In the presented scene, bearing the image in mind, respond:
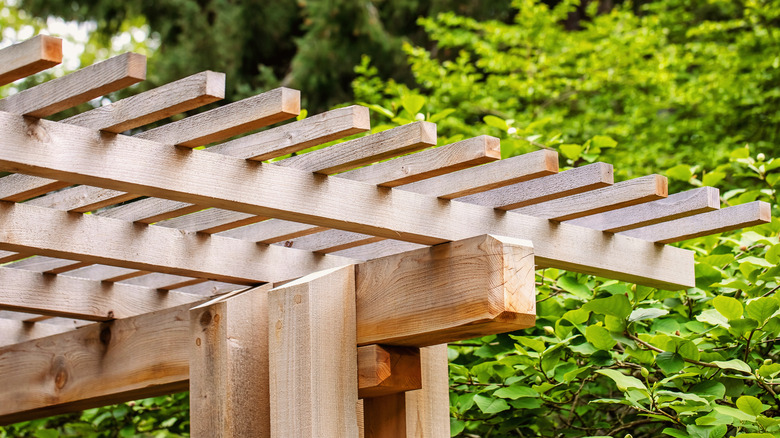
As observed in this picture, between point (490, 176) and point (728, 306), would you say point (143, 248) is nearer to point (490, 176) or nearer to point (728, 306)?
point (490, 176)

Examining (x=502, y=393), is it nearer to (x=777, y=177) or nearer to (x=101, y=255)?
(x=101, y=255)

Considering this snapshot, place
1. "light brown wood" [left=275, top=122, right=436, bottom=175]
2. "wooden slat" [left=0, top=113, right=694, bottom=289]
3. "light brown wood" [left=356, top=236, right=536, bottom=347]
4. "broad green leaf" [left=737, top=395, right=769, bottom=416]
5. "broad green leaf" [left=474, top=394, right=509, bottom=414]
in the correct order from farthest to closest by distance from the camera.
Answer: "broad green leaf" [left=474, top=394, right=509, bottom=414] → "broad green leaf" [left=737, top=395, right=769, bottom=416] → "light brown wood" [left=356, top=236, right=536, bottom=347] → "light brown wood" [left=275, top=122, right=436, bottom=175] → "wooden slat" [left=0, top=113, right=694, bottom=289]

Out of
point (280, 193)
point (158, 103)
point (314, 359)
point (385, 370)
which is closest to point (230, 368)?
point (314, 359)

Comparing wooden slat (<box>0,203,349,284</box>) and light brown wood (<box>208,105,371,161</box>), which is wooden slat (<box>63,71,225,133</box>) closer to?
light brown wood (<box>208,105,371,161</box>)

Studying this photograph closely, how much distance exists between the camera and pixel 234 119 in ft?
5.66

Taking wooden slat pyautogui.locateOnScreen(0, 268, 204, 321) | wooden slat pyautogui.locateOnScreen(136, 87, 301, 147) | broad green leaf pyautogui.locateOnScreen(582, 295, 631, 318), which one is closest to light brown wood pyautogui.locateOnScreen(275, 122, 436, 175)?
wooden slat pyautogui.locateOnScreen(136, 87, 301, 147)

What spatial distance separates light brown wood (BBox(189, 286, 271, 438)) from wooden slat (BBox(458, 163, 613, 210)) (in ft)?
A: 2.07

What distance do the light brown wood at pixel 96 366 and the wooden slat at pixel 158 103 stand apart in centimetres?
98

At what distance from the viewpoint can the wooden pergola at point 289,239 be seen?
5.62 feet

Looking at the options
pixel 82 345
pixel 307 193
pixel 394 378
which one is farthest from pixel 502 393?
pixel 82 345

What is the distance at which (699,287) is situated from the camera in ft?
9.69

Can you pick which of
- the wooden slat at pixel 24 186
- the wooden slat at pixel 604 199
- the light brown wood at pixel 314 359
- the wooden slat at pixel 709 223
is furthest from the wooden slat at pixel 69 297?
the wooden slat at pixel 709 223

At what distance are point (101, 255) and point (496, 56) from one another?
17.8 ft

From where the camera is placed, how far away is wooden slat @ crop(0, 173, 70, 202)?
2057 mm
